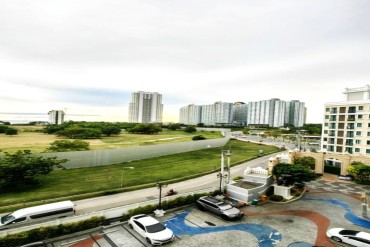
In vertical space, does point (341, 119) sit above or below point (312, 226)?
above

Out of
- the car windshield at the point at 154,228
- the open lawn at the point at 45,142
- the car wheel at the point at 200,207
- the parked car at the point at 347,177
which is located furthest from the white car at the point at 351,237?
the open lawn at the point at 45,142

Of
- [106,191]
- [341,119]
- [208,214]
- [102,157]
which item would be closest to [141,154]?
[102,157]

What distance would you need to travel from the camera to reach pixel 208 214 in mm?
26031

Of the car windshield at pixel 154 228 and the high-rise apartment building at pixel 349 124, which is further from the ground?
the high-rise apartment building at pixel 349 124

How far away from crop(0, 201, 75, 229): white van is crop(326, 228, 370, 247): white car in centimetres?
2370

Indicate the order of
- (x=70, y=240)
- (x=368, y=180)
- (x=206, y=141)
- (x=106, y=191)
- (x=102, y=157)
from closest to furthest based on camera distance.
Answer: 1. (x=70, y=240)
2. (x=106, y=191)
3. (x=368, y=180)
4. (x=102, y=157)
5. (x=206, y=141)

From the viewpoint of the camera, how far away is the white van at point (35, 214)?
2096 centimetres

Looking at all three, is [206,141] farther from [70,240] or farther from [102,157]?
[70,240]

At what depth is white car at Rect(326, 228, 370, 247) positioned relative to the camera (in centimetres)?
1914

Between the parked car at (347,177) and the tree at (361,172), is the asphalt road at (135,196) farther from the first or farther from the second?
the tree at (361,172)

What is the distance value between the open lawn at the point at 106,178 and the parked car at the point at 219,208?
38.0ft

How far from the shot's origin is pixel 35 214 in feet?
71.8

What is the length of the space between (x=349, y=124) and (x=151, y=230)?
217 feet

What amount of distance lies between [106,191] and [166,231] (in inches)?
596
